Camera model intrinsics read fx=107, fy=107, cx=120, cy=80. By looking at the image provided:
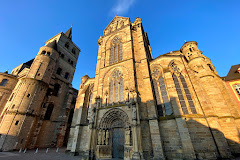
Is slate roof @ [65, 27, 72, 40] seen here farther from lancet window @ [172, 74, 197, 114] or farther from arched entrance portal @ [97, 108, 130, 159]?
lancet window @ [172, 74, 197, 114]

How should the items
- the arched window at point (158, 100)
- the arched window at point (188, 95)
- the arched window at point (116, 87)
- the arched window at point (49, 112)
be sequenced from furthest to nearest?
1. the arched window at point (49, 112)
2. the arched window at point (116, 87)
3. the arched window at point (158, 100)
4. the arched window at point (188, 95)

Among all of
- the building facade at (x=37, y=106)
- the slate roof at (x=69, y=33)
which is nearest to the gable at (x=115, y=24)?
the building facade at (x=37, y=106)

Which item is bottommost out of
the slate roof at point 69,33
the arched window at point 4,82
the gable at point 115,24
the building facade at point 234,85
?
the building facade at point 234,85

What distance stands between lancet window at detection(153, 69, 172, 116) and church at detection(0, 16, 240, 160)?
93 mm

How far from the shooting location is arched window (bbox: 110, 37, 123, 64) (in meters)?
15.9

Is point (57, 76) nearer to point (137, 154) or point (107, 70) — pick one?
point (107, 70)

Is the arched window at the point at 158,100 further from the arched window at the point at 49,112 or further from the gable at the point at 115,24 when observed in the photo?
the arched window at the point at 49,112

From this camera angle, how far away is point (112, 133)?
434 inches

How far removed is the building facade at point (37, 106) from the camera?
47.3 feet

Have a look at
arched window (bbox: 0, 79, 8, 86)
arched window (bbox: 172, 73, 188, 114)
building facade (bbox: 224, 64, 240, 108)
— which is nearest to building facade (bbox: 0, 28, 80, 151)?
arched window (bbox: 0, 79, 8, 86)

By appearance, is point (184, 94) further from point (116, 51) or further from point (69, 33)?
point (69, 33)

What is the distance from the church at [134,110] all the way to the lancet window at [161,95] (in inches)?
3.6

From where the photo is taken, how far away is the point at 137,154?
835cm

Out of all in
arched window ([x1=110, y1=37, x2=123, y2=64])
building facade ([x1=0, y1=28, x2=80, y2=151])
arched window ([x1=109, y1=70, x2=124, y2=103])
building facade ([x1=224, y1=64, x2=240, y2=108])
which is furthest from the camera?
arched window ([x1=110, y1=37, x2=123, y2=64])
